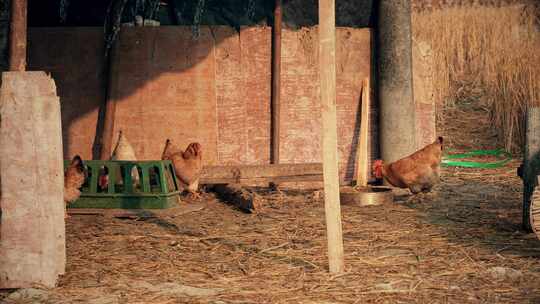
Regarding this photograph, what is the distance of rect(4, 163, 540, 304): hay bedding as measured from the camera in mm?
4691

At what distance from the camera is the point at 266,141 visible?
33.7ft

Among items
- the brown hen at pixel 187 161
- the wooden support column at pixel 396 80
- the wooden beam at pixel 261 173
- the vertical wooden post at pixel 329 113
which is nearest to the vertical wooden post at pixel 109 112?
the brown hen at pixel 187 161

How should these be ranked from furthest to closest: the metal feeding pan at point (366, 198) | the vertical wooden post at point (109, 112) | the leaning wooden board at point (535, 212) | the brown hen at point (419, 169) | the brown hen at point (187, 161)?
the vertical wooden post at point (109, 112) < the brown hen at point (187, 161) < the brown hen at point (419, 169) < the metal feeding pan at point (366, 198) < the leaning wooden board at point (535, 212)

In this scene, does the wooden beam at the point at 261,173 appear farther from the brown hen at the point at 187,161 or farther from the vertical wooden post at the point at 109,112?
the vertical wooden post at the point at 109,112

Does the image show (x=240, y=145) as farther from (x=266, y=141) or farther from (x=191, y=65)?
(x=191, y=65)

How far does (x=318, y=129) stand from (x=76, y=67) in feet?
10.9

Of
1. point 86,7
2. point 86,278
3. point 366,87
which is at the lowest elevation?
point 86,278

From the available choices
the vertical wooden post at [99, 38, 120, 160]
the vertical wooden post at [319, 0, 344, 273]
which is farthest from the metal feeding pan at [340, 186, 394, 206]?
the vertical wooden post at [319, 0, 344, 273]

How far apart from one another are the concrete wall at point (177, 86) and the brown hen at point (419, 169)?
161 centimetres

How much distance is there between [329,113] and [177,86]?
16.9 feet

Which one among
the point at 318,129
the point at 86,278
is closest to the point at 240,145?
the point at 318,129

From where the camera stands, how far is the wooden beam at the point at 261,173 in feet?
31.1

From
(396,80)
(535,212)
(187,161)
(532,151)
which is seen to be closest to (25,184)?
(535,212)

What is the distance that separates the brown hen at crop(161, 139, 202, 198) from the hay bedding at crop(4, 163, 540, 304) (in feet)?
2.17
